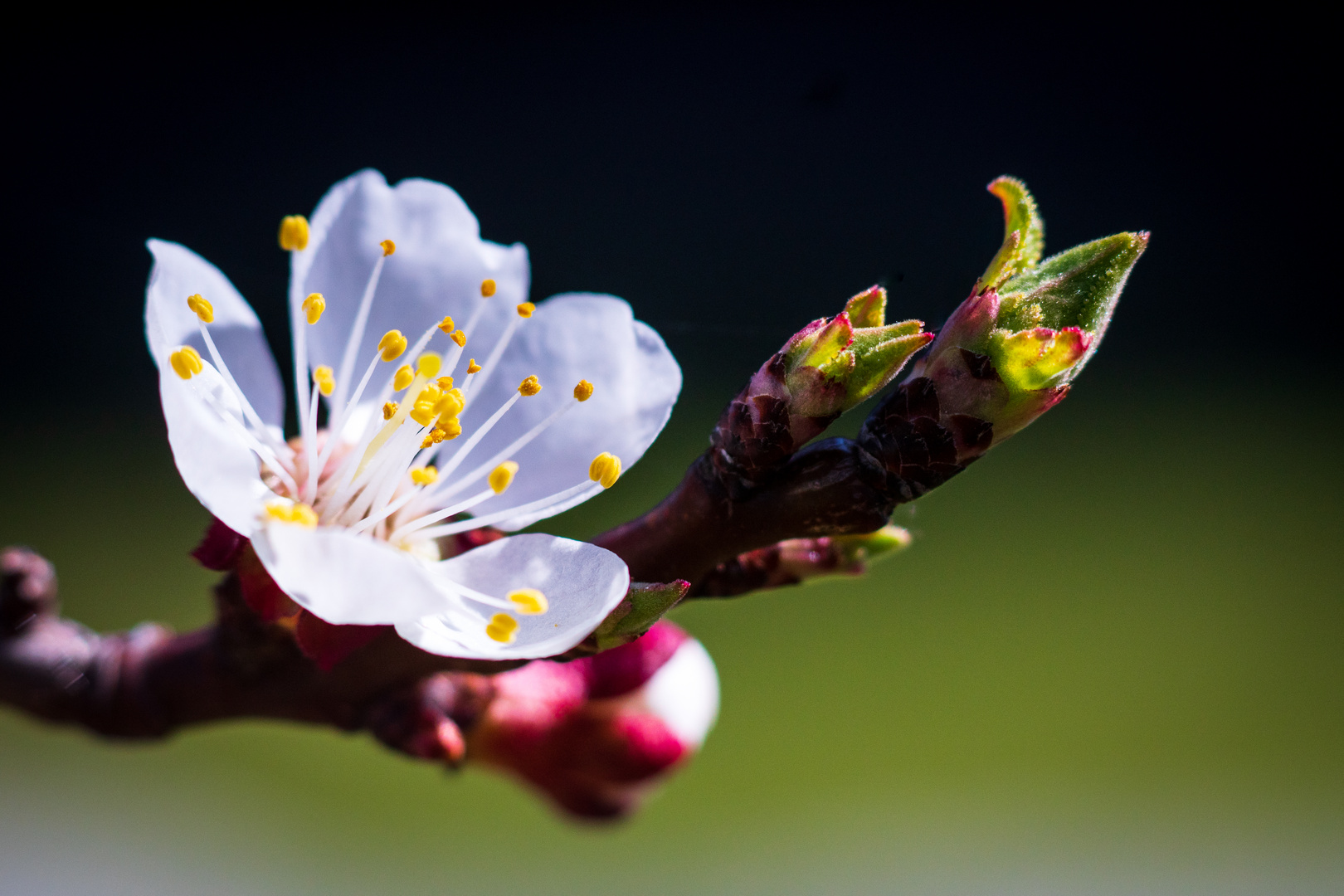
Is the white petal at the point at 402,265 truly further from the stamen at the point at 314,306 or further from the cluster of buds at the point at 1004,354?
the cluster of buds at the point at 1004,354

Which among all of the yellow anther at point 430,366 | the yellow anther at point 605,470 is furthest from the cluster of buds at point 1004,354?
the yellow anther at point 430,366

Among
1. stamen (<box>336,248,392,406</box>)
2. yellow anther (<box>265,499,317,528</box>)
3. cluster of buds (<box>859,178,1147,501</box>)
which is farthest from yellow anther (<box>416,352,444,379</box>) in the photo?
cluster of buds (<box>859,178,1147,501</box>)

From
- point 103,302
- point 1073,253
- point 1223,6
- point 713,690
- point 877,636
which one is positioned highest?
point 1223,6

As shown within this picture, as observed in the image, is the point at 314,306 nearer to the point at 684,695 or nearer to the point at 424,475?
the point at 424,475

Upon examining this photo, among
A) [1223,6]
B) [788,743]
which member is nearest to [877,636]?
[788,743]

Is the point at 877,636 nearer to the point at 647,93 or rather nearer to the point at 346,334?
the point at 647,93

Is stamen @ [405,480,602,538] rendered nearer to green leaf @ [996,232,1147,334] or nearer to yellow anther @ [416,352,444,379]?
yellow anther @ [416,352,444,379]
